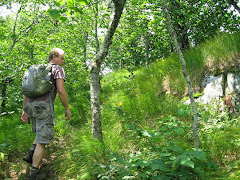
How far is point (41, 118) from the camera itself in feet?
8.82

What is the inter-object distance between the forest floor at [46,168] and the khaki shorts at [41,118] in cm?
74

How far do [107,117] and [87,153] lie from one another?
4.75 ft

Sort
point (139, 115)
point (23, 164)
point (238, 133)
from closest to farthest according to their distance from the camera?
point (238, 133) → point (23, 164) → point (139, 115)

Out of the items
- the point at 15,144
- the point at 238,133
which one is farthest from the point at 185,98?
the point at 15,144

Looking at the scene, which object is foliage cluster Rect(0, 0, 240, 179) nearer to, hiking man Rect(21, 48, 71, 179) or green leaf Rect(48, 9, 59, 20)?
green leaf Rect(48, 9, 59, 20)

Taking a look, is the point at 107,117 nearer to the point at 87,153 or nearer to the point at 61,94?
the point at 87,153

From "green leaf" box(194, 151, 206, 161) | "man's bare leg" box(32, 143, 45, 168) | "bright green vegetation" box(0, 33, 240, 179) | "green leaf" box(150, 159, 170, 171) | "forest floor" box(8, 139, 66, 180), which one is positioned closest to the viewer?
"green leaf" box(194, 151, 206, 161)

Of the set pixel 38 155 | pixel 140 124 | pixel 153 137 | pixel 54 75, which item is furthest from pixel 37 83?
pixel 140 124

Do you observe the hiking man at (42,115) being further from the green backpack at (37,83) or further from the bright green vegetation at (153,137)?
the bright green vegetation at (153,137)

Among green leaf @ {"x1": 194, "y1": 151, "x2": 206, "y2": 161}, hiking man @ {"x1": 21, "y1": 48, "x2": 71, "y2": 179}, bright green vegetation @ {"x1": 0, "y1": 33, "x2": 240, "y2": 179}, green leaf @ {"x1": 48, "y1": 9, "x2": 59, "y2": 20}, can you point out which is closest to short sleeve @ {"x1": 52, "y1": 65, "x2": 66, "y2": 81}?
hiking man @ {"x1": 21, "y1": 48, "x2": 71, "y2": 179}

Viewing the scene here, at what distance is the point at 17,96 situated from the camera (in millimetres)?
5336

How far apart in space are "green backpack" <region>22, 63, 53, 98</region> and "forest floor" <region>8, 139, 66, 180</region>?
142 centimetres

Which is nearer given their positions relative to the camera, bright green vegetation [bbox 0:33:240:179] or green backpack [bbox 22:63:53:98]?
bright green vegetation [bbox 0:33:240:179]

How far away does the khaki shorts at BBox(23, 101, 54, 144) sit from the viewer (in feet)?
8.68
